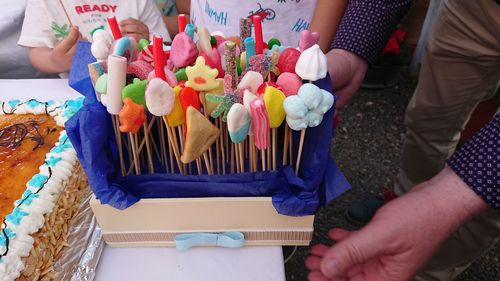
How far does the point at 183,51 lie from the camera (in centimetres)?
65

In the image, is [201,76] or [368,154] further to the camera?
[368,154]

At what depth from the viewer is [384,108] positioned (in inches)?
93.0

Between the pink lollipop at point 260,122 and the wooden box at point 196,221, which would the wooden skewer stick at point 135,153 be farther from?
the pink lollipop at point 260,122

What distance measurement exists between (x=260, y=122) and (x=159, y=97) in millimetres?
148

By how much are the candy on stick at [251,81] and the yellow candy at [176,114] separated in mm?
95

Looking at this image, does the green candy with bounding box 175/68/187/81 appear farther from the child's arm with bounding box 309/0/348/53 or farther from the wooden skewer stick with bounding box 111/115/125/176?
the child's arm with bounding box 309/0/348/53

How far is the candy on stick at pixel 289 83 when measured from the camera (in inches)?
24.3

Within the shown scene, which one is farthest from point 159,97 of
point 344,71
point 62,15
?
point 62,15

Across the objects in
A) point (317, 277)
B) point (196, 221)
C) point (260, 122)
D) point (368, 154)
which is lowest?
point (368, 154)

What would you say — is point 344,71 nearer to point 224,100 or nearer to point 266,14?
point 266,14

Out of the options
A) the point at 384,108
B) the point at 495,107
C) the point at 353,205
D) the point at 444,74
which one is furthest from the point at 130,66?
the point at 384,108

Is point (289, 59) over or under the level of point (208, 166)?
over

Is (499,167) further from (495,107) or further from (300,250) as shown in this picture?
(495,107)

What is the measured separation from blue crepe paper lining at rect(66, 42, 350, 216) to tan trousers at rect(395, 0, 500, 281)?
28.6 inches
